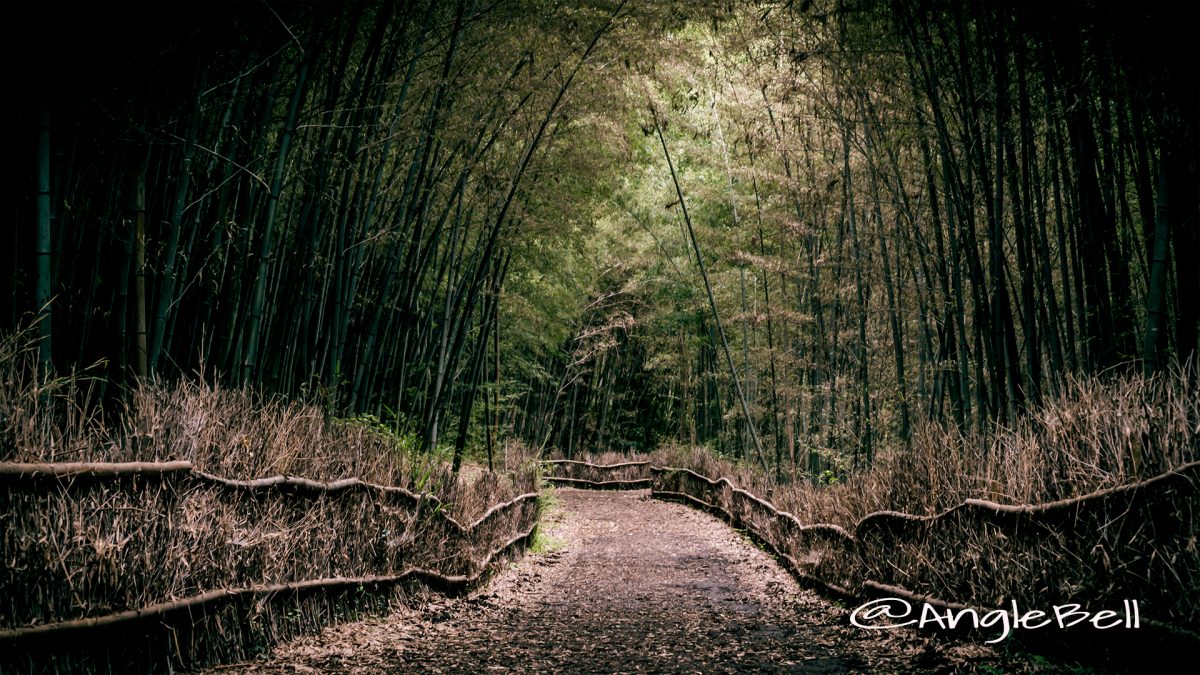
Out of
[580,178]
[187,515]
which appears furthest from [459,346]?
[187,515]

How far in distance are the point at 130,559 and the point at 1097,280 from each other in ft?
13.0

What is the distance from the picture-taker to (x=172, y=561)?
97.3 inches

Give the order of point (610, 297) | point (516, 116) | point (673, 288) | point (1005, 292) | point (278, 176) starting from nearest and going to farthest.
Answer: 1. point (278, 176)
2. point (1005, 292)
3. point (516, 116)
4. point (673, 288)
5. point (610, 297)

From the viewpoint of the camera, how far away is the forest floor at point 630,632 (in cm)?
286

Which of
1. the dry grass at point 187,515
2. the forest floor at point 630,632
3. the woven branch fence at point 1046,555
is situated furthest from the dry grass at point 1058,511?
the dry grass at point 187,515

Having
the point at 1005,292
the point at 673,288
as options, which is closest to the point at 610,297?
the point at 673,288

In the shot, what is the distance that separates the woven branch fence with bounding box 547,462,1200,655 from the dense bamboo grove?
0.61m

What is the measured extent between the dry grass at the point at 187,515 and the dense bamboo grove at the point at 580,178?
0.95 feet

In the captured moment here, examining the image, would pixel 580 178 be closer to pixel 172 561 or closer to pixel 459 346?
pixel 459 346

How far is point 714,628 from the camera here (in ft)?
12.0

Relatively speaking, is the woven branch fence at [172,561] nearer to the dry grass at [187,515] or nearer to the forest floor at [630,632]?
the dry grass at [187,515]

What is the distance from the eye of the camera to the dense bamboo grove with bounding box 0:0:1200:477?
9.43ft

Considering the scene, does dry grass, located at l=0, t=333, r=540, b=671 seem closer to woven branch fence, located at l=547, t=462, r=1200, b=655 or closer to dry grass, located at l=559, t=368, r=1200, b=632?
woven branch fence, located at l=547, t=462, r=1200, b=655

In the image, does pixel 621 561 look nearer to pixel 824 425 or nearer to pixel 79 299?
pixel 824 425
